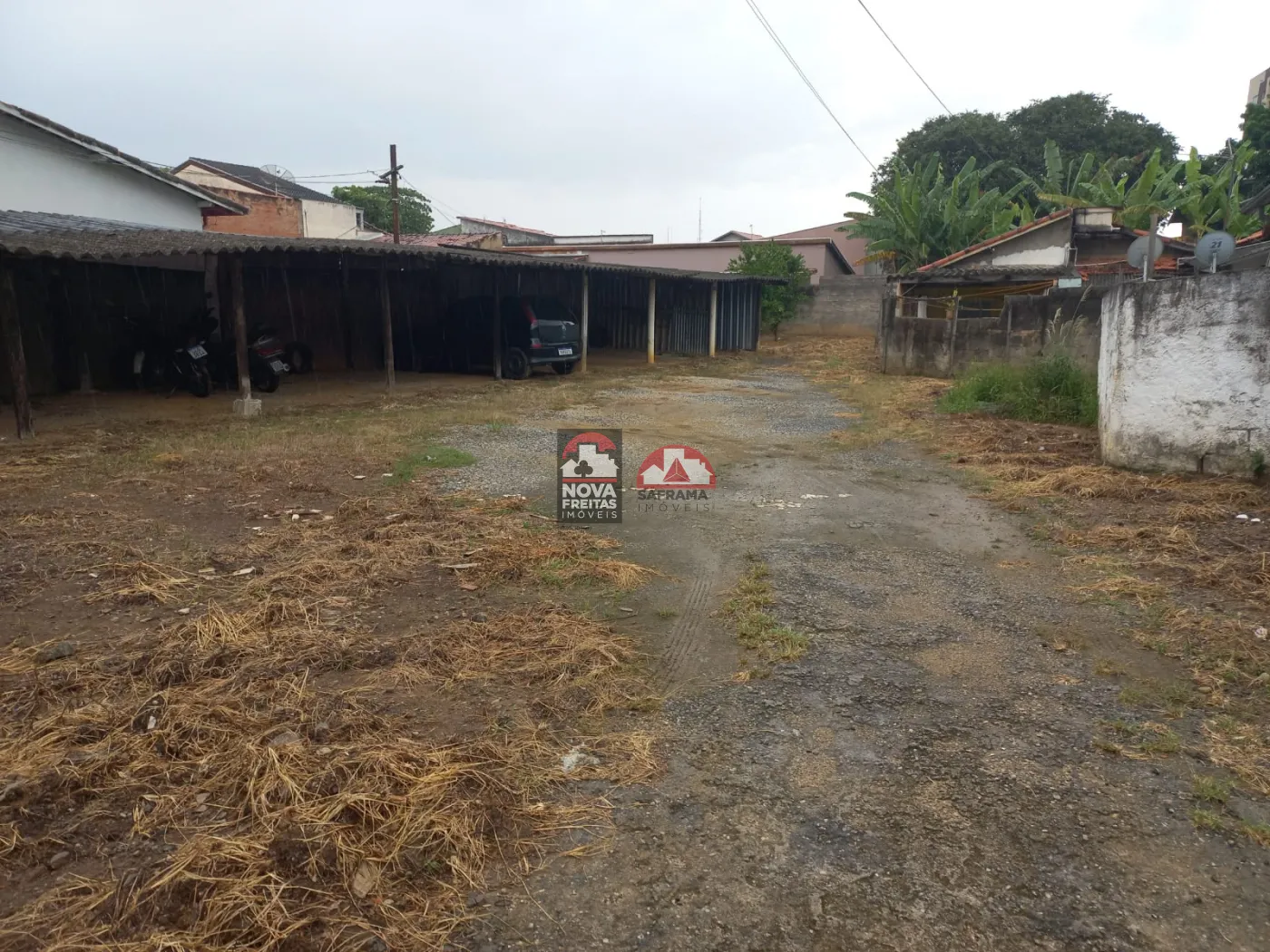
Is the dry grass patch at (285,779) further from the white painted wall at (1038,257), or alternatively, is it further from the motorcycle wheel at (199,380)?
the white painted wall at (1038,257)

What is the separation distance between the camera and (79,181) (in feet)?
49.8

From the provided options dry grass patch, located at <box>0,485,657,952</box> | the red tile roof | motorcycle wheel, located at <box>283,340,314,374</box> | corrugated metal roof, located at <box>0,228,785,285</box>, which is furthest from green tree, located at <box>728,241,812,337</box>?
dry grass patch, located at <box>0,485,657,952</box>

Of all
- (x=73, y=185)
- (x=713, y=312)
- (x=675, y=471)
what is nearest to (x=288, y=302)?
(x=73, y=185)

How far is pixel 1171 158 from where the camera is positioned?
3506 cm

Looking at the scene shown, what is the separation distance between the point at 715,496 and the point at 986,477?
107 inches

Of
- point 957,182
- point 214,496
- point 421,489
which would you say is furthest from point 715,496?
point 957,182

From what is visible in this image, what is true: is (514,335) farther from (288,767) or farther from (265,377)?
(288,767)

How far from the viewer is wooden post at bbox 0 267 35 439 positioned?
8406 mm

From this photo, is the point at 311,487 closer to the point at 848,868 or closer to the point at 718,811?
the point at 718,811

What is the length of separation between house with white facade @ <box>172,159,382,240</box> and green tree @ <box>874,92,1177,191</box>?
25333 millimetres

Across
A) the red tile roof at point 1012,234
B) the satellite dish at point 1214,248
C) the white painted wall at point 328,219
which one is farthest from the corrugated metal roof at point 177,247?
the white painted wall at point 328,219

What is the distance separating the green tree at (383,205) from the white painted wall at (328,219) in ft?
17.4

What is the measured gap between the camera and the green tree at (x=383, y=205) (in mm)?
42406

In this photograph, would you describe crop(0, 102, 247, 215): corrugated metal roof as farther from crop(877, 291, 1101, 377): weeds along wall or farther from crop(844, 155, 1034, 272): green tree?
crop(844, 155, 1034, 272): green tree
